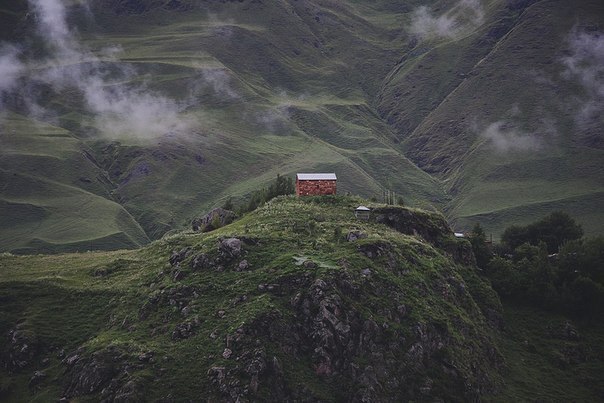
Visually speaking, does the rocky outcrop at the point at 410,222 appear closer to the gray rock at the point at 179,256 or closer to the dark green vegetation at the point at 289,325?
the dark green vegetation at the point at 289,325

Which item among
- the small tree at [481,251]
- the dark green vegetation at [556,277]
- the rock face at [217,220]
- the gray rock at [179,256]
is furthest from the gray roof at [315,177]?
the gray rock at [179,256]

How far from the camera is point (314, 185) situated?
178500 mm

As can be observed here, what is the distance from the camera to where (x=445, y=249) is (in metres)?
161

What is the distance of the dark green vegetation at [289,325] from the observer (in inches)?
4587

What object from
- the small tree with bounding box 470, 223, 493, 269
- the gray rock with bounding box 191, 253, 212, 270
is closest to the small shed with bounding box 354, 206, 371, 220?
the small tree with bounding box 470, 223, 493, 269

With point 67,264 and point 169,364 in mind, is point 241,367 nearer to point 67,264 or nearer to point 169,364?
point 169,364

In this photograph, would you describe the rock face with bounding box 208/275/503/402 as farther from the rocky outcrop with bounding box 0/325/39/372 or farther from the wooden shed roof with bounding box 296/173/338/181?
the wooden shed roof with bounding box 296/173/338/181

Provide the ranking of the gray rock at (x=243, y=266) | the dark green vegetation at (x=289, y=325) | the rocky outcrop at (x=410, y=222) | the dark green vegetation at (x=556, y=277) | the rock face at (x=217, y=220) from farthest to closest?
1. the rock face at (x=217, y=220)
2. the dark green vegetation at (x=556, y=277)
3. the rocky outcrop at (x=410, y=222)
4. the gray rock at (x=243, y=266)
5. the dark green vegetation at (x=289, y=325)

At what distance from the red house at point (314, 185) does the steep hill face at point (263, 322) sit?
21.7 meters

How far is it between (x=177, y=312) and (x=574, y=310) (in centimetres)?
8669

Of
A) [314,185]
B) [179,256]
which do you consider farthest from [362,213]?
[179,256]

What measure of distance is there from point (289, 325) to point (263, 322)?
4.53 metres

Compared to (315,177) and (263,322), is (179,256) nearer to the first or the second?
(263,322)

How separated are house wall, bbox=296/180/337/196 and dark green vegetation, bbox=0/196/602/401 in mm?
18046
